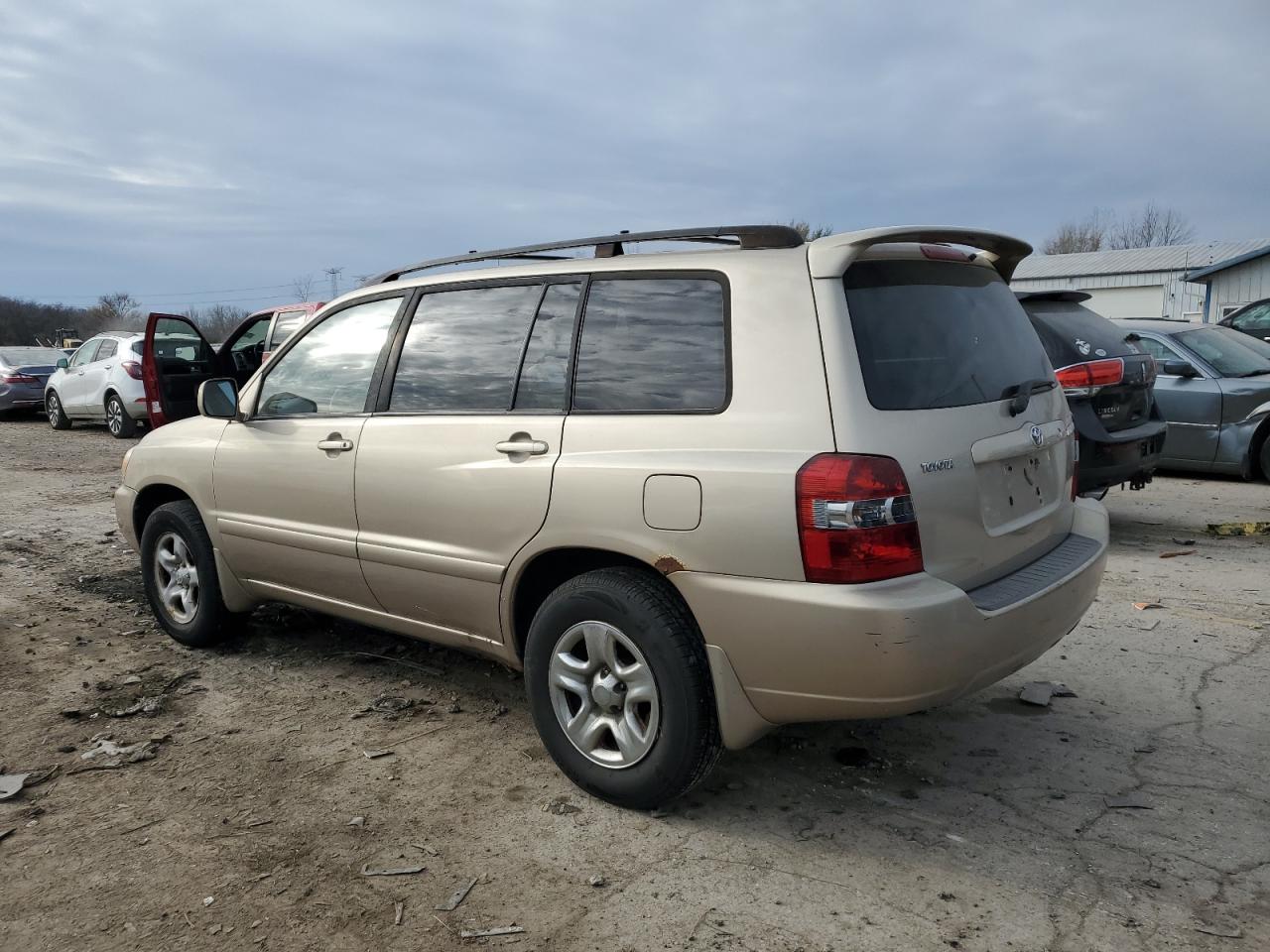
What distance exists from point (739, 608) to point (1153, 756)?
6.00 ft

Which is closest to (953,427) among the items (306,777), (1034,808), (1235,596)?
(1034,808)

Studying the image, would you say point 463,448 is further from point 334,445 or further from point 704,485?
point 704,485

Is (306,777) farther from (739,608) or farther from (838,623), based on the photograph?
(838,623)

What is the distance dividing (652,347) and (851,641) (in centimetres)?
116

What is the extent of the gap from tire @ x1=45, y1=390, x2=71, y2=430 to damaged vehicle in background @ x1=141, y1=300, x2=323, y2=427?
3.87m

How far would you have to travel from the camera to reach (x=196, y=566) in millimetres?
4895

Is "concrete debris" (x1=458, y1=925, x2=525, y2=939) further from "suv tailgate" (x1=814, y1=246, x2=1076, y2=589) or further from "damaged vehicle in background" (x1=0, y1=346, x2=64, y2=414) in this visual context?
"damaged vehicle in background" (x1=0, y1=346, x2=64, y2=414)

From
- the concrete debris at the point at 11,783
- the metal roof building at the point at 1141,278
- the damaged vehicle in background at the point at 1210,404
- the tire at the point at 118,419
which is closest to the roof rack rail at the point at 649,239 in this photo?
the concrete debris at the point at 11,783

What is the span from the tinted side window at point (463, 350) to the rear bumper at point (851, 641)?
3.80ft

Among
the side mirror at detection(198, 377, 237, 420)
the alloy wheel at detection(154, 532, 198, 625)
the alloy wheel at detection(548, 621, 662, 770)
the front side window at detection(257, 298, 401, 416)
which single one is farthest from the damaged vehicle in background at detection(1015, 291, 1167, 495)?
the alloy wheel at detection(154, 532, 198, 625)

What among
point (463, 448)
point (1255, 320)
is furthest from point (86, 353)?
point (1255, 320)

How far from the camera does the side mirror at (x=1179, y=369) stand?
9172 mm

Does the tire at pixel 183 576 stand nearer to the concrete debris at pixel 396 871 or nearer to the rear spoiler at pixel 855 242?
the concrete debris at pixel 396 871

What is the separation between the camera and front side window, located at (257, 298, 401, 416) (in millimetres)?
4219
